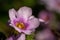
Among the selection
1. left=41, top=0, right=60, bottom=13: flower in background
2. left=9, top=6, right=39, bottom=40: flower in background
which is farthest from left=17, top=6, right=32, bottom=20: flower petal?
left=41, top=0, right=60, bottom=13: flower in background

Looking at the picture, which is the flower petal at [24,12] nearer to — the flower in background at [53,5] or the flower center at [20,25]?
the flower center at [20,25]

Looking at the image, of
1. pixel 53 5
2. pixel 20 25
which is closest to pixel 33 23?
pixel 20 25

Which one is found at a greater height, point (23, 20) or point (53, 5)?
point (23, 20)

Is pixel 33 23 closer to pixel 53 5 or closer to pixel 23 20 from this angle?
pixel 23 20

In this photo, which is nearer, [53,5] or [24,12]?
[24,12]

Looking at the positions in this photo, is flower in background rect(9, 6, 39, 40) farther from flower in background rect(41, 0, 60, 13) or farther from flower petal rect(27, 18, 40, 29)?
flower in background rect(41, 0, 60, 13)

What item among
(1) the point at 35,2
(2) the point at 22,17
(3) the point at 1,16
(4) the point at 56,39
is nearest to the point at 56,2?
(1) the point at 35,2

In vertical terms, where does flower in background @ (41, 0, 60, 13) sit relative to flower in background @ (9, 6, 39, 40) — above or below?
below

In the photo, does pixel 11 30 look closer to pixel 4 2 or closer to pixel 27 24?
pixel 27 24
